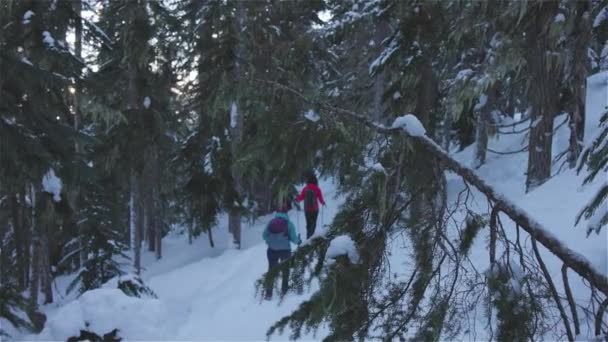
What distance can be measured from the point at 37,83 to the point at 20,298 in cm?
729

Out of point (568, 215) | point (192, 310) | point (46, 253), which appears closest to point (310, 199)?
point (192, 310)

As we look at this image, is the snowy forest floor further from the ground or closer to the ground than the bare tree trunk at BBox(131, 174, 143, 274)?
closer to the ground

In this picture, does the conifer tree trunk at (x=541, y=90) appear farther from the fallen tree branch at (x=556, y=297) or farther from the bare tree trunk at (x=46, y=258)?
the bare tree trunk at (x=46, y=258)

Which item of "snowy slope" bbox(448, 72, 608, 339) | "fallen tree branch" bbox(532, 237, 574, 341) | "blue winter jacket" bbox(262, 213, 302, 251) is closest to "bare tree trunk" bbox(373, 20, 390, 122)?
"snowy slope" bbox(448, 72, 608, 339)

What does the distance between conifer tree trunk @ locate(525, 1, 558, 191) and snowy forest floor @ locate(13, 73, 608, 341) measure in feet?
1.87

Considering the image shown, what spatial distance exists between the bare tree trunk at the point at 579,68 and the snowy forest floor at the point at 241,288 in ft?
1.12

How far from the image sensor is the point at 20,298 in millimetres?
4242

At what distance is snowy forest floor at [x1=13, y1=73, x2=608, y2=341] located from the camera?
6.39 m

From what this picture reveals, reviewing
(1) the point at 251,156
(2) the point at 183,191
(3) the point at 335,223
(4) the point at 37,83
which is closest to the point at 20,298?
(1) the point at 251,156

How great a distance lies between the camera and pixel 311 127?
3234 mm

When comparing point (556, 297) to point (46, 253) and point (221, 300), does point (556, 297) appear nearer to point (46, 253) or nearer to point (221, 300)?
point (221, 300)

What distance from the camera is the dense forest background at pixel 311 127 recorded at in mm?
2932

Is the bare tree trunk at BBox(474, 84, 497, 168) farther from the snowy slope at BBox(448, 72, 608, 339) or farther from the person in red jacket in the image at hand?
the person in red jacket

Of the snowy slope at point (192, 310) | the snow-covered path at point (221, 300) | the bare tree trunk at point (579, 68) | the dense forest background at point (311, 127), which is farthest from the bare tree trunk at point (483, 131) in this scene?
the snowy slope at point (192, 310)
